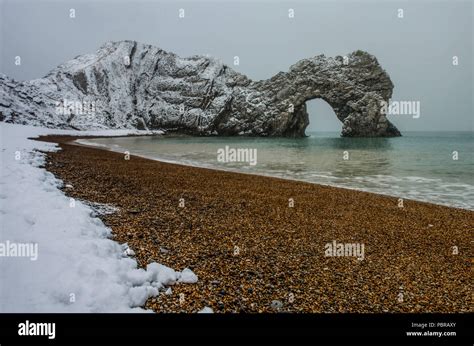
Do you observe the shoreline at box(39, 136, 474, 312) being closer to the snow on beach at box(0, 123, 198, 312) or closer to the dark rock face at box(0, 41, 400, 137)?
the snow on beach at box(0, 123, 198, 312)

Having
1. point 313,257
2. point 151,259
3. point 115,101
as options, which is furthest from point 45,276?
point 115,101

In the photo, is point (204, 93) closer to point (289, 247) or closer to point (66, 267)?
point (289, 247)

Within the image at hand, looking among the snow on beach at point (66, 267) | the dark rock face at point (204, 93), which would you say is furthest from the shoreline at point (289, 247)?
the dark rock face at point (204, 93)

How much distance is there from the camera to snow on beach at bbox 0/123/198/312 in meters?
4.54

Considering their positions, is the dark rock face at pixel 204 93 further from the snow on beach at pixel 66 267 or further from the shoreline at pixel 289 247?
the snow on beach at pixel 66 267

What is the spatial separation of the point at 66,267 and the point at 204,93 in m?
172

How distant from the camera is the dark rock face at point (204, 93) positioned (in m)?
148

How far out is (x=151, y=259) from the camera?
20.2 ft

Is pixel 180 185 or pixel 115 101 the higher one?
pixel 115 101

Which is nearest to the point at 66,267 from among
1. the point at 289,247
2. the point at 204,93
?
the point at 289,247

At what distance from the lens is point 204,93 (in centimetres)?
17075
